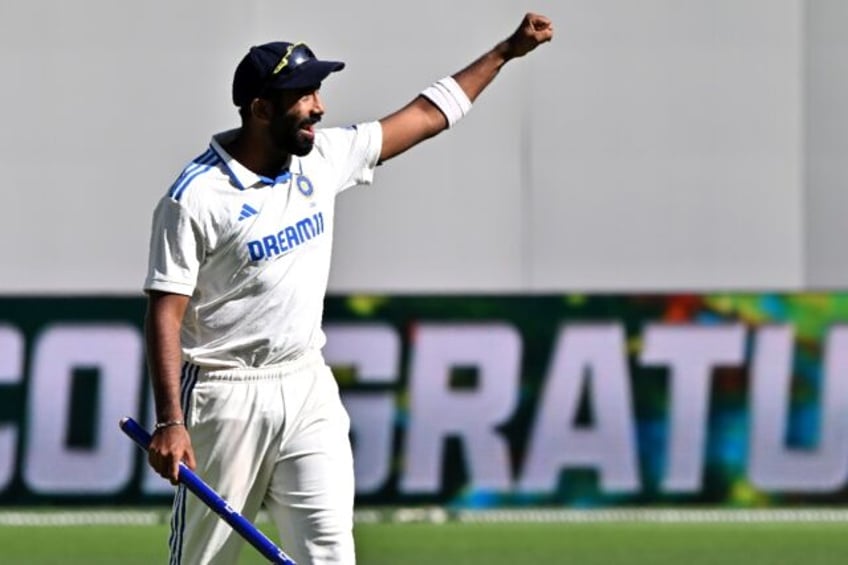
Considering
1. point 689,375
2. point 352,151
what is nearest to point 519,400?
point 689,375

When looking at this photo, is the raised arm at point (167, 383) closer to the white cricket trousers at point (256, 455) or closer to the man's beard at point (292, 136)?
the white cricket trousers at point (256, 455)

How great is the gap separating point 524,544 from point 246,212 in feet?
16.6

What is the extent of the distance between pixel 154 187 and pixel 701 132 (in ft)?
12.5

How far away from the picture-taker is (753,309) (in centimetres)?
1220

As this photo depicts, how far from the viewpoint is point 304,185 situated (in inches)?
239

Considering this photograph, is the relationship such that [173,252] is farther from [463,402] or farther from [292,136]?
[463,402]

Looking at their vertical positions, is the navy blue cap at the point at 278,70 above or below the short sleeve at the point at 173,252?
above

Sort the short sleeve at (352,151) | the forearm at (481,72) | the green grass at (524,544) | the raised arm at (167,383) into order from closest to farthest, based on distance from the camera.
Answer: the raised arm at (167,383), the short sleeve at (352,151), the forearm at (481,72), the green grass at (524,544)

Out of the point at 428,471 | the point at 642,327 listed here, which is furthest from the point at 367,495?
the point at 642,327

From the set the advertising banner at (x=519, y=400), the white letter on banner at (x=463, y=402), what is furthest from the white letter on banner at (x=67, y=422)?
the white letter on banner at (x=463, y=402)

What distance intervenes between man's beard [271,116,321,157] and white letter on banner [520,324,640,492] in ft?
20.6

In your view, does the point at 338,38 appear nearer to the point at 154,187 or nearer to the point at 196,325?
the point at 154,187

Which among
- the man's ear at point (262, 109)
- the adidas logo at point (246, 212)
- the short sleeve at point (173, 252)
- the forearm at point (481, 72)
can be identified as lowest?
the short sleeve at point (173, 252)

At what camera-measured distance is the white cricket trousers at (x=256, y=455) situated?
596 cm
